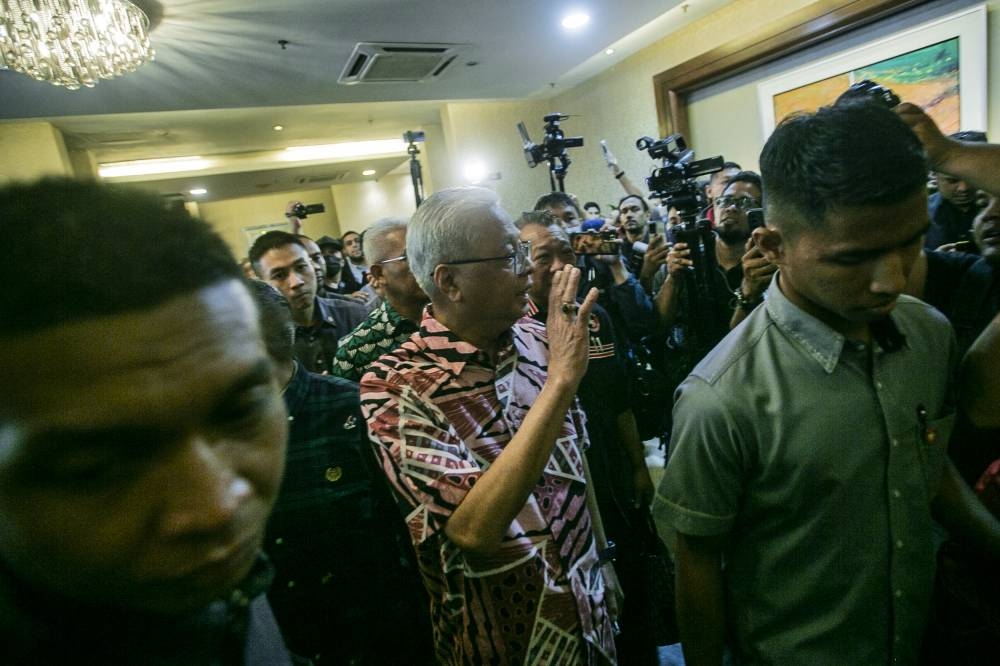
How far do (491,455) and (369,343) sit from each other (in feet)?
3.43

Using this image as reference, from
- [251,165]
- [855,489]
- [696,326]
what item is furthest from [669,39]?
[251,165]

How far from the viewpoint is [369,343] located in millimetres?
1982

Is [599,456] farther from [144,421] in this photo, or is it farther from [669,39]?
[669,39]

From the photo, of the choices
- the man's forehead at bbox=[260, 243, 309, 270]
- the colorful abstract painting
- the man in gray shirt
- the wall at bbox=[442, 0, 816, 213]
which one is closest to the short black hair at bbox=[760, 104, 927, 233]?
the man in gray shirt

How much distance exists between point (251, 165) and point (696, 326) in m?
8.27

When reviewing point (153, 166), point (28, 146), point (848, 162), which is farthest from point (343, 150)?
point (848, 162)

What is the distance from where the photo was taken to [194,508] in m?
0.36

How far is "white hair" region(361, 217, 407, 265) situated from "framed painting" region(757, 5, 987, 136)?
3.48m

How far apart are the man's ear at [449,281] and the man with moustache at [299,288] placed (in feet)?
4.66

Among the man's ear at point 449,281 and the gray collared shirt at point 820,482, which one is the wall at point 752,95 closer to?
the gray collared shirt at point 820,482

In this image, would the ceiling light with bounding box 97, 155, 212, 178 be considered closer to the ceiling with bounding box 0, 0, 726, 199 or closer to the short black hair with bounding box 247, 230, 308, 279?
the ceiling with bounding box 0, 0, 726, 199

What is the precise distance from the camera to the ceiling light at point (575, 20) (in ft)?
14.1

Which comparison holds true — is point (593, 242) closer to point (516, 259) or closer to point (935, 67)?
point (516, 259)

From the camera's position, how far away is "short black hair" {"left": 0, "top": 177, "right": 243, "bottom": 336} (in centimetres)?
32
